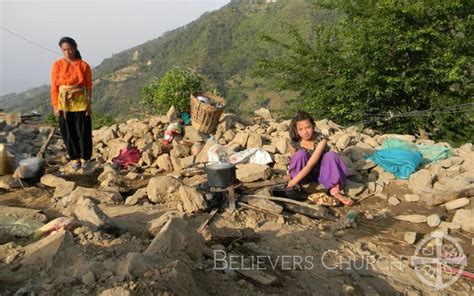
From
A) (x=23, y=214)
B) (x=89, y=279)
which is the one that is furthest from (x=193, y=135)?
(x=89, y=279)

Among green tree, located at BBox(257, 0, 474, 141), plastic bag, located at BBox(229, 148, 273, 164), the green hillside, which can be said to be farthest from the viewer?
the green hillside

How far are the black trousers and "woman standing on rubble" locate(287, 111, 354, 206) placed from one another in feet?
9.78

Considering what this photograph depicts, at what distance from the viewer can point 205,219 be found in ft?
11.7

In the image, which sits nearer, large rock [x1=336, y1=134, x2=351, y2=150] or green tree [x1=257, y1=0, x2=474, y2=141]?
large rock [x1=336, y1=134, x2=351, y2=150]

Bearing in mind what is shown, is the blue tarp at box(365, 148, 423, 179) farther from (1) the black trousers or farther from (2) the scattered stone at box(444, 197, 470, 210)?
(1) the black trousers

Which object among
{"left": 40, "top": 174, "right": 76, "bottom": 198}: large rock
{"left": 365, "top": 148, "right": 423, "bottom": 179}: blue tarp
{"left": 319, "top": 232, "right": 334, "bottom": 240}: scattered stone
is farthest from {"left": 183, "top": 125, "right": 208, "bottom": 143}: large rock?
{"left": 319, "top": 232, "right": 334, "bottom": 240}: scattered stone

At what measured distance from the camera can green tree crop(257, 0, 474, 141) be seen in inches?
314

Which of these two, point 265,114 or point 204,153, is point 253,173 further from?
point 265,114

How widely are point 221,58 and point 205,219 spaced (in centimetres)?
8531

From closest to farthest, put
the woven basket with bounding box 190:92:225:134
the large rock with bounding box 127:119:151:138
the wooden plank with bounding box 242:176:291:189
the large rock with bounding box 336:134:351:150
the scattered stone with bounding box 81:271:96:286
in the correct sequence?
the scattered stone with bounding box 81:271:96:286
the wooden plank with bounding box 242:176:291:189
the large rock with bounding box 336:134:351:150
the woven basket with bounding box 190:92:225:134
the large rock with bounding box 127:119:151:138

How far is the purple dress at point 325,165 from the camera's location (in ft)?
13.5

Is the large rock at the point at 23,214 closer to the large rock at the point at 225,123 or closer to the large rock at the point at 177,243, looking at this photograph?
the large rock at the point at 177,243

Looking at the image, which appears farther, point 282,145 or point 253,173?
point 282,145

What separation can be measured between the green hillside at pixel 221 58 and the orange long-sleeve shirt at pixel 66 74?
6011 centimetres
